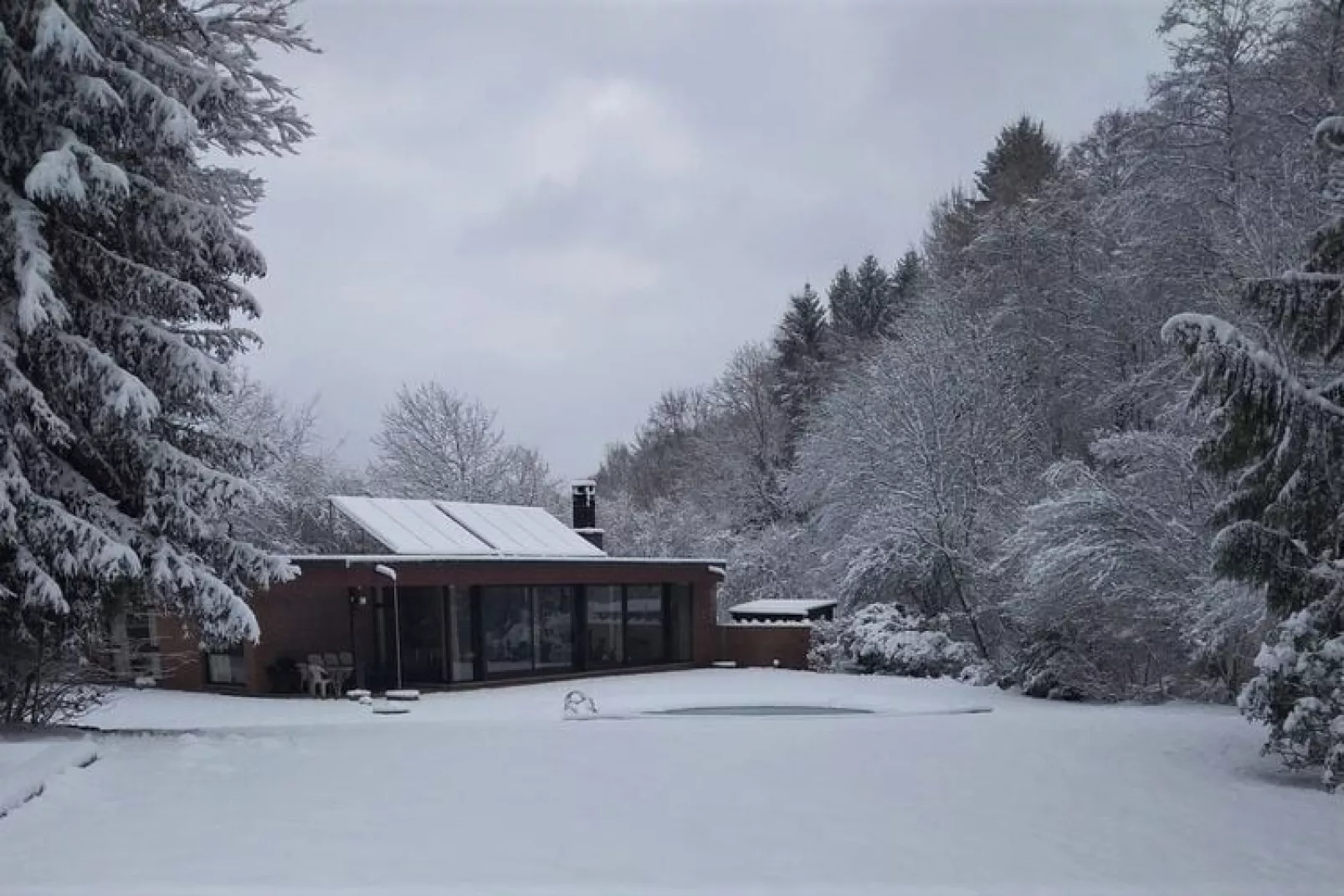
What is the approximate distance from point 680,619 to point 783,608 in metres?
2.51

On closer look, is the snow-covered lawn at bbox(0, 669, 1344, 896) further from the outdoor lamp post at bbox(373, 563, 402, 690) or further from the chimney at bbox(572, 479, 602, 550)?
the chimney at bbox(572, 479, 602, 550)

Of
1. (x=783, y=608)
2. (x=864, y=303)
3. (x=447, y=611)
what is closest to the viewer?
(x=447, y=611)

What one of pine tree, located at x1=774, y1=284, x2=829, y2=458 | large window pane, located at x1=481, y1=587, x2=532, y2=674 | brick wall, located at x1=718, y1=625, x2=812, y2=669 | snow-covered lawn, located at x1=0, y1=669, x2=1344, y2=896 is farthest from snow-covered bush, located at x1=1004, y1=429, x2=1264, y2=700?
pine tree, located at x1=774, y1=284, x2=829, y2=458

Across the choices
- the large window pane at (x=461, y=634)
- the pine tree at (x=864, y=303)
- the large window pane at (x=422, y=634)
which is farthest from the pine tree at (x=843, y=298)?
the large window pane at (x=422, y=634)

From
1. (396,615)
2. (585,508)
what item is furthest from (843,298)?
(396,615)

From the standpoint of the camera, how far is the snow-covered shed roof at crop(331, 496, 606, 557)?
20797mm

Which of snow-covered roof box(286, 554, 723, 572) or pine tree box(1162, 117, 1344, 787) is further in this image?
snow-covered roof box(286, 554, 723, 572)

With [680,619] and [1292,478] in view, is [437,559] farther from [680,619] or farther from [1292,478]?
[1292,478]

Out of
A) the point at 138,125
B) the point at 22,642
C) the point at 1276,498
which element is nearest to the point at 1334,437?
the point at 1276,498

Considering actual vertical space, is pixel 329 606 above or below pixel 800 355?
below

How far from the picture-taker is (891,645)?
23141 mm

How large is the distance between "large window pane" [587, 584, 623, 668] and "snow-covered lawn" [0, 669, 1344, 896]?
10.7m

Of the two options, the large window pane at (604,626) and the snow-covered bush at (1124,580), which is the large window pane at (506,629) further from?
the snow-covered bush at (1124,580)

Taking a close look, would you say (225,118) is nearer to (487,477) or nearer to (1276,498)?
(1276,498)
